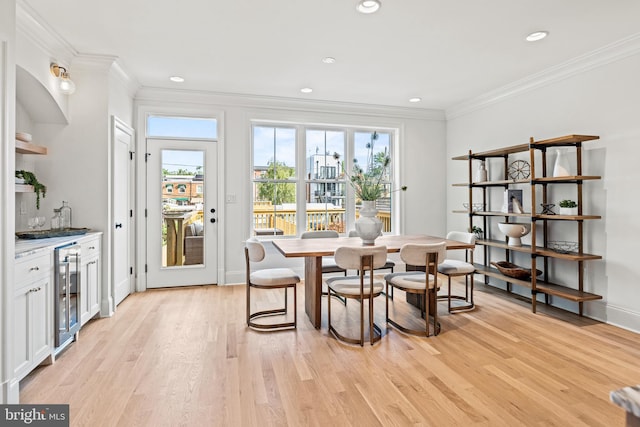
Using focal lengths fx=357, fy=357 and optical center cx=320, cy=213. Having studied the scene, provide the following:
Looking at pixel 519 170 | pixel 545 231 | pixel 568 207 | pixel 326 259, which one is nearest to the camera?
pixel 568 207

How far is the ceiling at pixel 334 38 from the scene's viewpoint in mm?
2721

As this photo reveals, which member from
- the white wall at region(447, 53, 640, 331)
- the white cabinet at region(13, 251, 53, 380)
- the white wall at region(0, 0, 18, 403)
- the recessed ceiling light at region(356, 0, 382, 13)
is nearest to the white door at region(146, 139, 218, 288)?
the white cabinet at region(13, 251, 53, 380)

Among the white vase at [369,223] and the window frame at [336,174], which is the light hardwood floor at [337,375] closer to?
the white vase at [369,223]

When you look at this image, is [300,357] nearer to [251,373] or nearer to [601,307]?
[251,373]

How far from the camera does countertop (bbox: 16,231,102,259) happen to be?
2.29 meters

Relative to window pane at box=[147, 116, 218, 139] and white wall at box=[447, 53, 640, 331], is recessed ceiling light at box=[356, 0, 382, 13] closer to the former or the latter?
white wall at box=[447, 53, 640, 331]

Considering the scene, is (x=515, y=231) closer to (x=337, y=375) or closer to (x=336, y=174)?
(x=336, y=174)

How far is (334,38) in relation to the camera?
3.22m

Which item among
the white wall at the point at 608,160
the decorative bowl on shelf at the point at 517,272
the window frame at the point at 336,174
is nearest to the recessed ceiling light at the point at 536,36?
the white wall at the point at 608,160

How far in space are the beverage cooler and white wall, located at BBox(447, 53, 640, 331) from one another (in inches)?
189

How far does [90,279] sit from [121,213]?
1043mm

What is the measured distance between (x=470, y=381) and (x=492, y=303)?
2017 millimetres

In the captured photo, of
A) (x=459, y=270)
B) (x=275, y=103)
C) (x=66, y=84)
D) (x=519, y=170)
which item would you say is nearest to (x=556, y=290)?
(x=459, y=270)

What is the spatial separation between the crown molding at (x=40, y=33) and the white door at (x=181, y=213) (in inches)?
57.7
